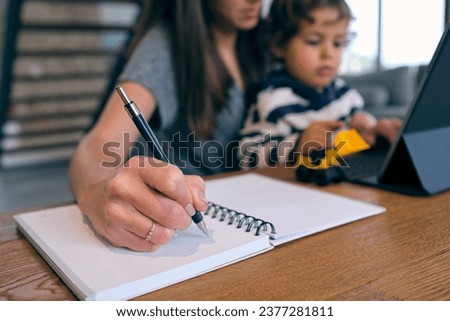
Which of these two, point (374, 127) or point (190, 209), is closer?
point (190, 209)

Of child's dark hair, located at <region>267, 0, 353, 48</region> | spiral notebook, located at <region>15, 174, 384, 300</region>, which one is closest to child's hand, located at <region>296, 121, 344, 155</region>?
spiral notebook, located at <region>15, 174, 384, 300</region>

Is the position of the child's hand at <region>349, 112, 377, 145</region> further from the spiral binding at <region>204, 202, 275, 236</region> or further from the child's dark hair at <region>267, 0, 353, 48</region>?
the spiral binding at <region>204, 202, 275, 236</region>

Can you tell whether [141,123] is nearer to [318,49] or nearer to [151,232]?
[151,232]

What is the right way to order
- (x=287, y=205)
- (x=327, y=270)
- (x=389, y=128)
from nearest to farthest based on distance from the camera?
(x=327, y=270)
(x=287, y=205)
(x=389, y=128)

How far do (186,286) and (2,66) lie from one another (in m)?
2.43

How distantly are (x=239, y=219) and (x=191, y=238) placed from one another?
2.3 inches

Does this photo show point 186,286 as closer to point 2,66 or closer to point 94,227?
point 94,227

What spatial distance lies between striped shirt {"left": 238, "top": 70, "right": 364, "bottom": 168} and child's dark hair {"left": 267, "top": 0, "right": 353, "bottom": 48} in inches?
2.9

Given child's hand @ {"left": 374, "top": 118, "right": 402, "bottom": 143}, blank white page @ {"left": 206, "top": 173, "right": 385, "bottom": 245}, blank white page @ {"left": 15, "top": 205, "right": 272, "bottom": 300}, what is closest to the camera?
blank white page @ {"left": 15, "top": 205, "right": 272, "bottom": 300}

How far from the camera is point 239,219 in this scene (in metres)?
0.42

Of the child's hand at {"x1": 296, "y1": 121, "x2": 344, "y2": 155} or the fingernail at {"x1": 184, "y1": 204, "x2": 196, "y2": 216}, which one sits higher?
the fingernail at {"x1": 184, "y1": 204, "x2": 196, "y2": 216}

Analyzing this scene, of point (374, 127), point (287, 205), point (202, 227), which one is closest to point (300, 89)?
point (374, 127)

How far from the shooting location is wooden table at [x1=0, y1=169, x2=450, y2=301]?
1.02ft
